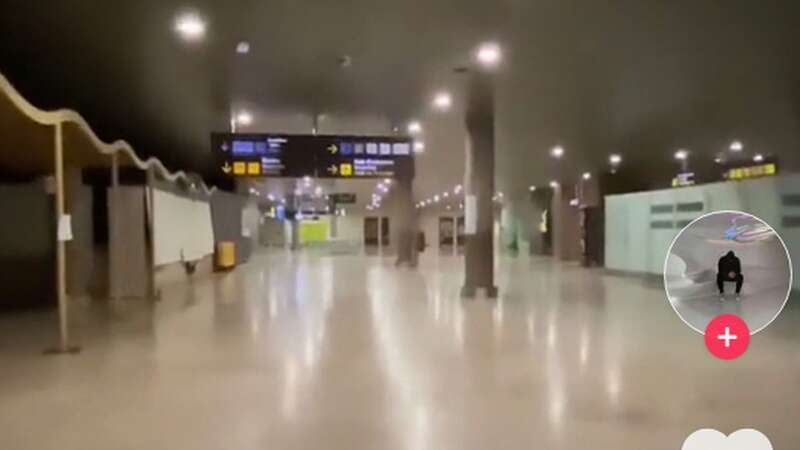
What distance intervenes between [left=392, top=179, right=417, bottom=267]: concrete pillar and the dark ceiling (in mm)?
5837

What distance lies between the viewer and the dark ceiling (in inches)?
249

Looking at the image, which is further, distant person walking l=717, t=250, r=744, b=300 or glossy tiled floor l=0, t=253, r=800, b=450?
glossy tiled floor l=0, t=253, r=800, b=450

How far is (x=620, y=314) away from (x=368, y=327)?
3.35m

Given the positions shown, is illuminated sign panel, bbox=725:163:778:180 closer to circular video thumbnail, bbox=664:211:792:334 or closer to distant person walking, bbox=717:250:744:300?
circular video thumbnail, bbox=664:211:792:334

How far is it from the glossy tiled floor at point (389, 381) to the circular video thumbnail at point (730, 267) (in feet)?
2.45

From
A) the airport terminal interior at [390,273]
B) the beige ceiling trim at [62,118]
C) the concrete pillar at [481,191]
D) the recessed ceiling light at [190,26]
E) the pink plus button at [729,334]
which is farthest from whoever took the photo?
the concrete pillar at [481,191]

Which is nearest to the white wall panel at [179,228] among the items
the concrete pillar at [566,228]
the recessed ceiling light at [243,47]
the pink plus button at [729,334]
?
the recessed ceiling light at [243,47]

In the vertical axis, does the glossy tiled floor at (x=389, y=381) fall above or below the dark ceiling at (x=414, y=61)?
below

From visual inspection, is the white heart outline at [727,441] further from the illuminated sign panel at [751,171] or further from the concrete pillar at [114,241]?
the illuminated sign panel at [751,171]

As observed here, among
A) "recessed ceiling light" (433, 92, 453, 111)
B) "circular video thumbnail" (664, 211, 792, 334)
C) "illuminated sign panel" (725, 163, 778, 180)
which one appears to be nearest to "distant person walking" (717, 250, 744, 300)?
"circular video thumbnail" (664, 211, 792, 334)

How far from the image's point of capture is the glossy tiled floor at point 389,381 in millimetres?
3615

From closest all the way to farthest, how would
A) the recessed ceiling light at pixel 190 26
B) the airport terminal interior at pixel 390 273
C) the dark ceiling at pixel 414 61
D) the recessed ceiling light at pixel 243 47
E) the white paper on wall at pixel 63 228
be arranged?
1. the airport terminal interior at pixel 390 273
2. the white paper on wall at pixel 63 228
3. the dark ceiling at pixel 414 61
4. the recessed ceiling light at pixel 190 26
5. the recessed ceiling light at pixel 243 47

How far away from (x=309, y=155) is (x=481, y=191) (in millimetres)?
4863

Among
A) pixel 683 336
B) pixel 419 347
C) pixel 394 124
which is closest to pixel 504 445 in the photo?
pixel 419 347
